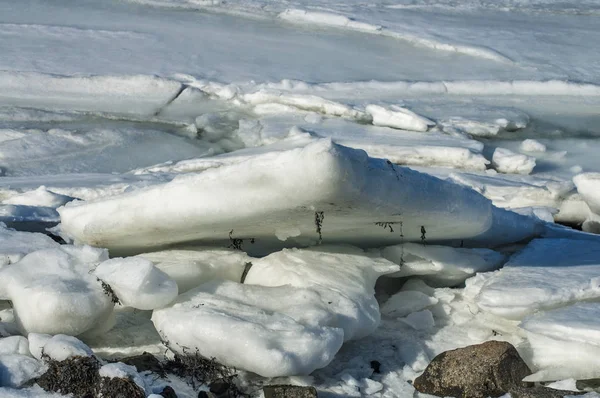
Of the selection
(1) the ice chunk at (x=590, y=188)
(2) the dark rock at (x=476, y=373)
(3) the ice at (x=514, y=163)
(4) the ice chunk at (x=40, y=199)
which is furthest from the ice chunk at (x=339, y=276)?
(3) the ice at (x=514, y=163)

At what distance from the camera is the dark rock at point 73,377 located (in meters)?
3.04

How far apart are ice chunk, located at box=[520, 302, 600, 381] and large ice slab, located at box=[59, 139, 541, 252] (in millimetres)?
623

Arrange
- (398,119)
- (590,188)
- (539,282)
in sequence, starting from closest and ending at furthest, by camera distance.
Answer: (539,282), (590,188), (398,119)

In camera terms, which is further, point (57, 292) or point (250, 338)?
point (57, 292)

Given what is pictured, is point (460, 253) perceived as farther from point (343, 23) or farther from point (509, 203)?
point (343, 23)

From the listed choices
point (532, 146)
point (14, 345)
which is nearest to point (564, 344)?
point (14, 345)

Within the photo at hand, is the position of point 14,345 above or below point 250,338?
below

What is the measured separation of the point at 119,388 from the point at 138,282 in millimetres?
469

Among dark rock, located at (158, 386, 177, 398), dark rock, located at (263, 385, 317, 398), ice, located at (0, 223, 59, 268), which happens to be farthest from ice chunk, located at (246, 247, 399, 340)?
ice, located at (0, 223, 59, 268)

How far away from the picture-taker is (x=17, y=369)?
3156mm

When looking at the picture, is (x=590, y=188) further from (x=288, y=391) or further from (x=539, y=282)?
(x=288, y=391)

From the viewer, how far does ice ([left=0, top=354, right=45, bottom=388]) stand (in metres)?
3.11

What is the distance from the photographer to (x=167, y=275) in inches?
138

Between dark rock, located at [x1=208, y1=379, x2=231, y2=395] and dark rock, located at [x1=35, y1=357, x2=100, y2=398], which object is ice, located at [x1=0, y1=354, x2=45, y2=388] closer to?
dark rock, located at [x1=35, y1=357, x2=100, y2=398]
